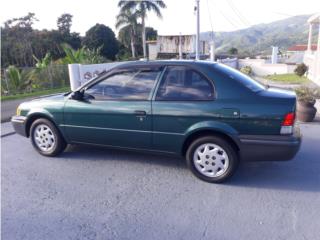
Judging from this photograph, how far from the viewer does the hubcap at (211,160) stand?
385 centimetres

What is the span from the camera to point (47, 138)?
16.1 feet

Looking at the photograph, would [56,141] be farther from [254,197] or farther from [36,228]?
[254,197]

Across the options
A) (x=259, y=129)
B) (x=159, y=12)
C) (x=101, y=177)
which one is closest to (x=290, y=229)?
(x=259, y=129)

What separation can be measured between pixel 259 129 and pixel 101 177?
2268 millimetres

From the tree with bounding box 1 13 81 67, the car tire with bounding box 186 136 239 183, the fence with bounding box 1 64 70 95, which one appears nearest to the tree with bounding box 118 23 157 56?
the tree with bounding box 1 13 81 67

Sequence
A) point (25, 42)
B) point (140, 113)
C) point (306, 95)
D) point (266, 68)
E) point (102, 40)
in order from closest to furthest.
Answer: point (140, 113) < point (306, 95) < point (266, 68) < point (25, 42) < point (102, 40)

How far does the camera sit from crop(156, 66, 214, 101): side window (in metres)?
3.88

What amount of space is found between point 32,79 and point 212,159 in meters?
13.3

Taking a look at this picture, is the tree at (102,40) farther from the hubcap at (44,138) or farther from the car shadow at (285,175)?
the car shadow at (285,175)

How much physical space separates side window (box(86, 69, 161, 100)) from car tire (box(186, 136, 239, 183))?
102 centimetres

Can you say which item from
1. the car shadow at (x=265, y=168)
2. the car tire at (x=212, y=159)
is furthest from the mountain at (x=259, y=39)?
the car tire at (x=212, y=159)

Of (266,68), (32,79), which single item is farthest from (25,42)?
(266,68)

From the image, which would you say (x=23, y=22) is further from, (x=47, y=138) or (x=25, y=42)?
(x=47, y=138)

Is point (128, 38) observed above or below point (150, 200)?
above
